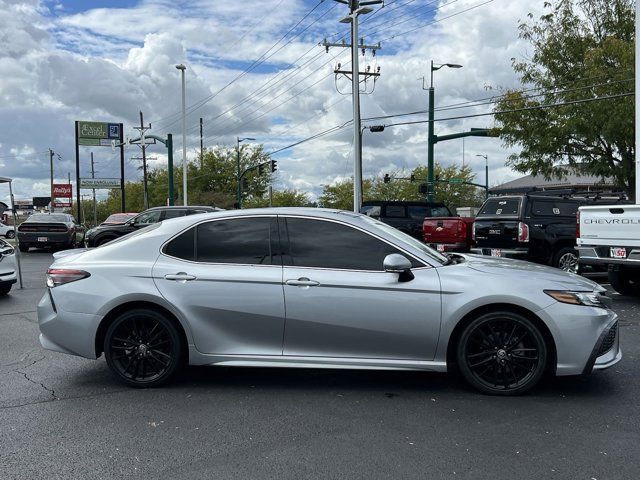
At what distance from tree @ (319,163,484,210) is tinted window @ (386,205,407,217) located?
51.3 metres

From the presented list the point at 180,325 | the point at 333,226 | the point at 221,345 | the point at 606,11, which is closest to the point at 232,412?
the point at 221,345

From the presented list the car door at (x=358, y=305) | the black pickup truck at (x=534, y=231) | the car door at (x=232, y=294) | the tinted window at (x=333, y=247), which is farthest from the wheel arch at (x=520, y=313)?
the black pickup truck at (x=534, y=231)

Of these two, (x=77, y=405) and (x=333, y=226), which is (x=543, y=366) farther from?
(x=77, y=405)

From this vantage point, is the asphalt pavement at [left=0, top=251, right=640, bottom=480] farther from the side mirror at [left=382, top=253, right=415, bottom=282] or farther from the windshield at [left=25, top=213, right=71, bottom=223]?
the windshield at [left=25, top=213, right=71, bottom=223]

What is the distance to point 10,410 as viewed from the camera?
4.63m

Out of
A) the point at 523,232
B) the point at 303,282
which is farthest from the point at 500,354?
the point at 523,232

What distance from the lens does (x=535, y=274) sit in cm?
494

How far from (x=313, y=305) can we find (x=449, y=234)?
1045 cm

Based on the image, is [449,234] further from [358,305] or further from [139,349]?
[139,349]

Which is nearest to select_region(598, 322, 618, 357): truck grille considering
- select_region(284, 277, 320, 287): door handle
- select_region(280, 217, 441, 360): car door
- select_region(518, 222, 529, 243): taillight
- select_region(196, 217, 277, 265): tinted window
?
select_region(280, 217, 441, 360): car door

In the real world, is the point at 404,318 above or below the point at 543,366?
above

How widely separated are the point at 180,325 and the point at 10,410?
4.62 ft

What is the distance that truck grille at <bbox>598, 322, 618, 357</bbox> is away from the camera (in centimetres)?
473

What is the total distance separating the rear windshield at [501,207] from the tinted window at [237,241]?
28.8ft
